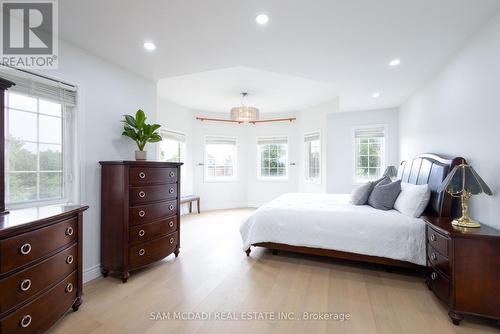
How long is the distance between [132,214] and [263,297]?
1.51 metres

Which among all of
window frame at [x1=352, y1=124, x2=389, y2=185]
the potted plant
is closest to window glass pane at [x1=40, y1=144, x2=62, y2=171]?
the potted plant

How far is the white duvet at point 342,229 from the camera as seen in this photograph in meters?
2.30

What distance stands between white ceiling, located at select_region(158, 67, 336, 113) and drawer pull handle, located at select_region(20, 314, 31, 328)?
3182 mm

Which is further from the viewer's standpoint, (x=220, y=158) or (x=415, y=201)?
(x=220, y=158)

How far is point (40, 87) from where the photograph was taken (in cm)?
210

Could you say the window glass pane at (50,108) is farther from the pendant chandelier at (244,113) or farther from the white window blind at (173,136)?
the white window blind at (173,136)

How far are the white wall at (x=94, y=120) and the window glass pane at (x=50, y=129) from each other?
0.56 feet

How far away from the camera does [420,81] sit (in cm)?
330

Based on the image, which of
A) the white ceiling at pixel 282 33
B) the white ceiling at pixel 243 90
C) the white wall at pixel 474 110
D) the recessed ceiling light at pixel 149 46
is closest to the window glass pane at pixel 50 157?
the white ceiling at pixel 282 33

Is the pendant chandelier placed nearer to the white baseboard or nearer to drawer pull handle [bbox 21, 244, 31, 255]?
the white baseboard

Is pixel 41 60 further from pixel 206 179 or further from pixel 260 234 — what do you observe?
pixel 206 179

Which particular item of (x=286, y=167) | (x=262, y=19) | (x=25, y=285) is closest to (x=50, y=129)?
(x=25, y=285)

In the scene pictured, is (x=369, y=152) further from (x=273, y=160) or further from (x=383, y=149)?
(x=273, y=160)

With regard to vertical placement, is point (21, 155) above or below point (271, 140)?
below
